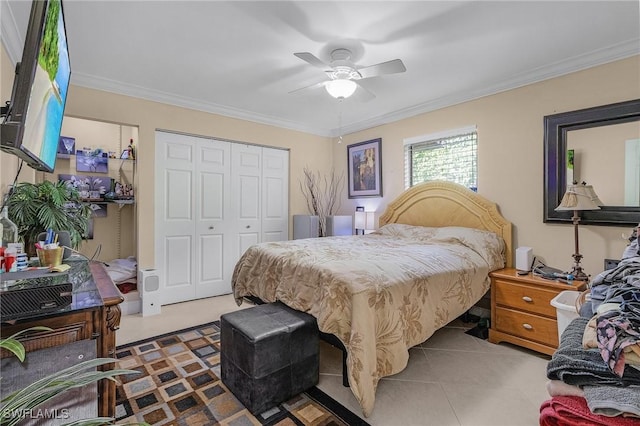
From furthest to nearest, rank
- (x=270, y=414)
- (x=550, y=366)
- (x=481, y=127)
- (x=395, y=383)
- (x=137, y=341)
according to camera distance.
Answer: (x=481, y=127) < (x=137, y=341) < (x=395, y=383) < (x=270, y=414) < (x=550, y=366)

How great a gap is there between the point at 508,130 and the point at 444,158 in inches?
29.5

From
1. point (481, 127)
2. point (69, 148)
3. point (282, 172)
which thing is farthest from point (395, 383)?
point (69, 148)

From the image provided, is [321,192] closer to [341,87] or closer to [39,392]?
[341,87]

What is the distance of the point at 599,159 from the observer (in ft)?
8.37

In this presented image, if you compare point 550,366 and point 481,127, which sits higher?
point 481,127

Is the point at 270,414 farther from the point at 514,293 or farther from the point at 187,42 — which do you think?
the point at 187,42

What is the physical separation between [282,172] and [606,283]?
13.3 feet

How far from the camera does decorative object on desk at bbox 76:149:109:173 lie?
3.68 m

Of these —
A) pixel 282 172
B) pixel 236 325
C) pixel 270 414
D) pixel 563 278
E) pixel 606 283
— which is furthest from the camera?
pixel 282 172

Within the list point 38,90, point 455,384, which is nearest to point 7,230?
point 38,90

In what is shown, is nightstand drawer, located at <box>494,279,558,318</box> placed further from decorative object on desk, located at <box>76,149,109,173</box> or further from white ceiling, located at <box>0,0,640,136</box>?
decorative object on desk, located at <box>76,149,109,173</box>

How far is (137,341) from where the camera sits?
2.67 m

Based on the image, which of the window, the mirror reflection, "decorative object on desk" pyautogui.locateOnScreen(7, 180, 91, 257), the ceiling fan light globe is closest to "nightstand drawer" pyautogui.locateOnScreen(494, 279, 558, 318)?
the mirror reflection

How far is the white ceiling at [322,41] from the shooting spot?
2004 mm
